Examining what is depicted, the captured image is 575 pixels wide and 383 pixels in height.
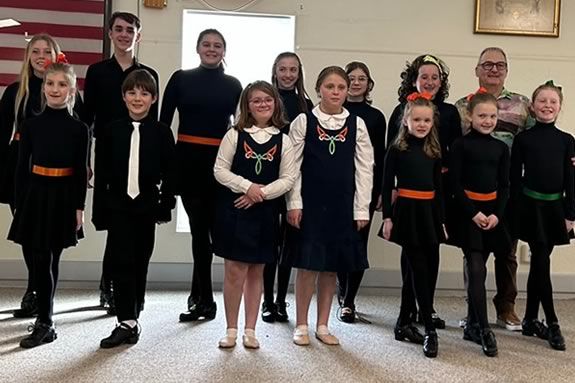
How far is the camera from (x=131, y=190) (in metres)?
2.79

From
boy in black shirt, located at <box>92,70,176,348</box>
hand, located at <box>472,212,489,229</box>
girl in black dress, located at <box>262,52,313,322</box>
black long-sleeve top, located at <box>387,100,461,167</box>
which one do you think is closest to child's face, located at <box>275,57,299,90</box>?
girl in black dress, located at <box>262,52,313,322</box>

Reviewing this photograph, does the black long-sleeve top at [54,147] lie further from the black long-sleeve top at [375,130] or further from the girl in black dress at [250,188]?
the black long-sleeve top at [375,130]

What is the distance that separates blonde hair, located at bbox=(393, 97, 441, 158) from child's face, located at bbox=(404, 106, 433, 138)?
0.02 m

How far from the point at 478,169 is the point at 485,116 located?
9.5 inches

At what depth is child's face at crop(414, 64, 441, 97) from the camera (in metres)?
3.19

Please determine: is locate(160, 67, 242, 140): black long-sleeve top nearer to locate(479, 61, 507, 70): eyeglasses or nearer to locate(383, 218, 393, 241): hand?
locate(383, 218, 393, 241): hand

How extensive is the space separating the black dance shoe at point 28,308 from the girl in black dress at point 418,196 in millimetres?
1838

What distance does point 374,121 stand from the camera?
10.9ft

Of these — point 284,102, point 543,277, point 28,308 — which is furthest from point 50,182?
point 543,277

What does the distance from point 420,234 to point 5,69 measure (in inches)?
107

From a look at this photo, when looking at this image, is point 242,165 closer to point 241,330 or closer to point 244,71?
point 241,330

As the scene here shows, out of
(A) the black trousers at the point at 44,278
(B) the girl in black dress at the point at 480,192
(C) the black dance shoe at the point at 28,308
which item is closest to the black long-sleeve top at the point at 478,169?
(B) the girl in black dress at the point at 480,192

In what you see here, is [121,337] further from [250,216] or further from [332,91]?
[332,91]

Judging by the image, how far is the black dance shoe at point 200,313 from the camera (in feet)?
10.8
